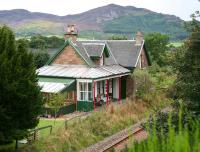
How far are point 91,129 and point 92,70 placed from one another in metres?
12.0

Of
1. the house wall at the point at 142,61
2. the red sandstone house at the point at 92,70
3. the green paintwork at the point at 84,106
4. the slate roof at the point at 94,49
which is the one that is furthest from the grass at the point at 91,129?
the house wall at the point at 142,61

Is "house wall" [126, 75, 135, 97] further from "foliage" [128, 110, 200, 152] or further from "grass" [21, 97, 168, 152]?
"foliage" [128, 110, 200, 152]

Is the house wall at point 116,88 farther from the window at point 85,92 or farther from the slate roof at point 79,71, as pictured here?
the window at point 85,92

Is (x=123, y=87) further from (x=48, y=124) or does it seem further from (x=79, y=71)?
(x=48, y=124)

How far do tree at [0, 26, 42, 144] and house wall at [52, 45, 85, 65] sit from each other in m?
17.3

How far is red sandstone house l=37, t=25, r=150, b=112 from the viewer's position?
35.5 metres

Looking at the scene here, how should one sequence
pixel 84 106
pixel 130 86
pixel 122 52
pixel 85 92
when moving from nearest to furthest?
pixel 84 106, pixel 85 92, pixel 130 86, pixel 122 52

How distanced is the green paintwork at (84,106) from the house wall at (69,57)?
4863 millimetres

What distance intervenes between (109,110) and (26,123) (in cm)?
1026

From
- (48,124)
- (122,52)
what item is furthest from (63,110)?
(122,52)

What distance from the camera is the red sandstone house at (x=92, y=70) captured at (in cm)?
3550

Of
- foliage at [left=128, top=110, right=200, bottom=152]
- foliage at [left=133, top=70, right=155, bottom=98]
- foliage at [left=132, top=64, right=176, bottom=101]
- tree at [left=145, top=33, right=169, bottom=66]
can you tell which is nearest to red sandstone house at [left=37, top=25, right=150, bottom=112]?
foliage at [left=133, top=70, right=155, bottom=98]

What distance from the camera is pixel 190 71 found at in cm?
1656

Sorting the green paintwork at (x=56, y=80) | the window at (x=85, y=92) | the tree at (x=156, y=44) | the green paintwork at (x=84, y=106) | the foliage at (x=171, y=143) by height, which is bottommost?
the green paintwork at (x=84, y=106)
